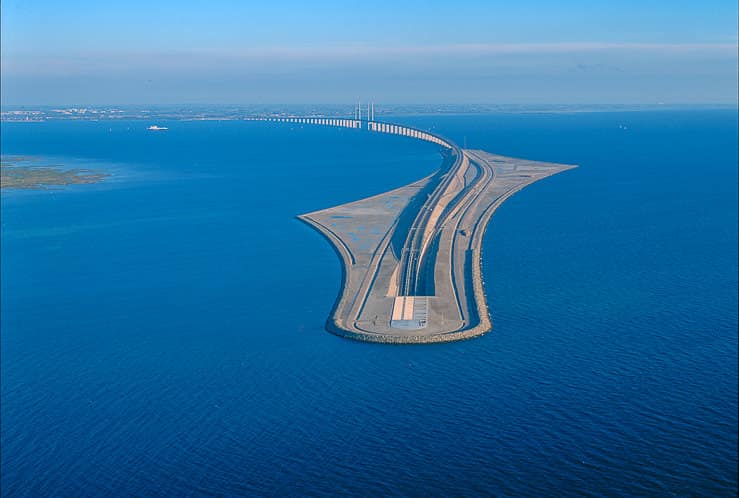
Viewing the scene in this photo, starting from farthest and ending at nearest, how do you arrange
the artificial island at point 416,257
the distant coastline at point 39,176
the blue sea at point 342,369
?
the distant coastline at point 39,176, the artificial island at point 416,257, the blue sea at point 342,369

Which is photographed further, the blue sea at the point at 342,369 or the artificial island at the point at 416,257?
the artificial island at the point at 416,257

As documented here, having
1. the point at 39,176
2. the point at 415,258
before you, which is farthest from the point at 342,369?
the point at 39,176

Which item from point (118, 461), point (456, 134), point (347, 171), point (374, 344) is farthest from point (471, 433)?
point (456, 134)

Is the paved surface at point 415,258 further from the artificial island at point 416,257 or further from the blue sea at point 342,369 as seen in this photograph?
the blue sea at point 342,369

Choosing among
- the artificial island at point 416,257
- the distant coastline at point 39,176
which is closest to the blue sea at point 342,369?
the artificial island at point 416,257

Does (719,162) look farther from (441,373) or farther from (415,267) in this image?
(441,373)

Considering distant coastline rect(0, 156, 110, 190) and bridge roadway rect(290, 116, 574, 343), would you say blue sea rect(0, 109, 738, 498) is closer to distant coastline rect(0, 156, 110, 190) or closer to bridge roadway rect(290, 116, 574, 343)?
bridge roadway rect(290, 116, 574, 343)

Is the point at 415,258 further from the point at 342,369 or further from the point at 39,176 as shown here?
the point at 39,176
